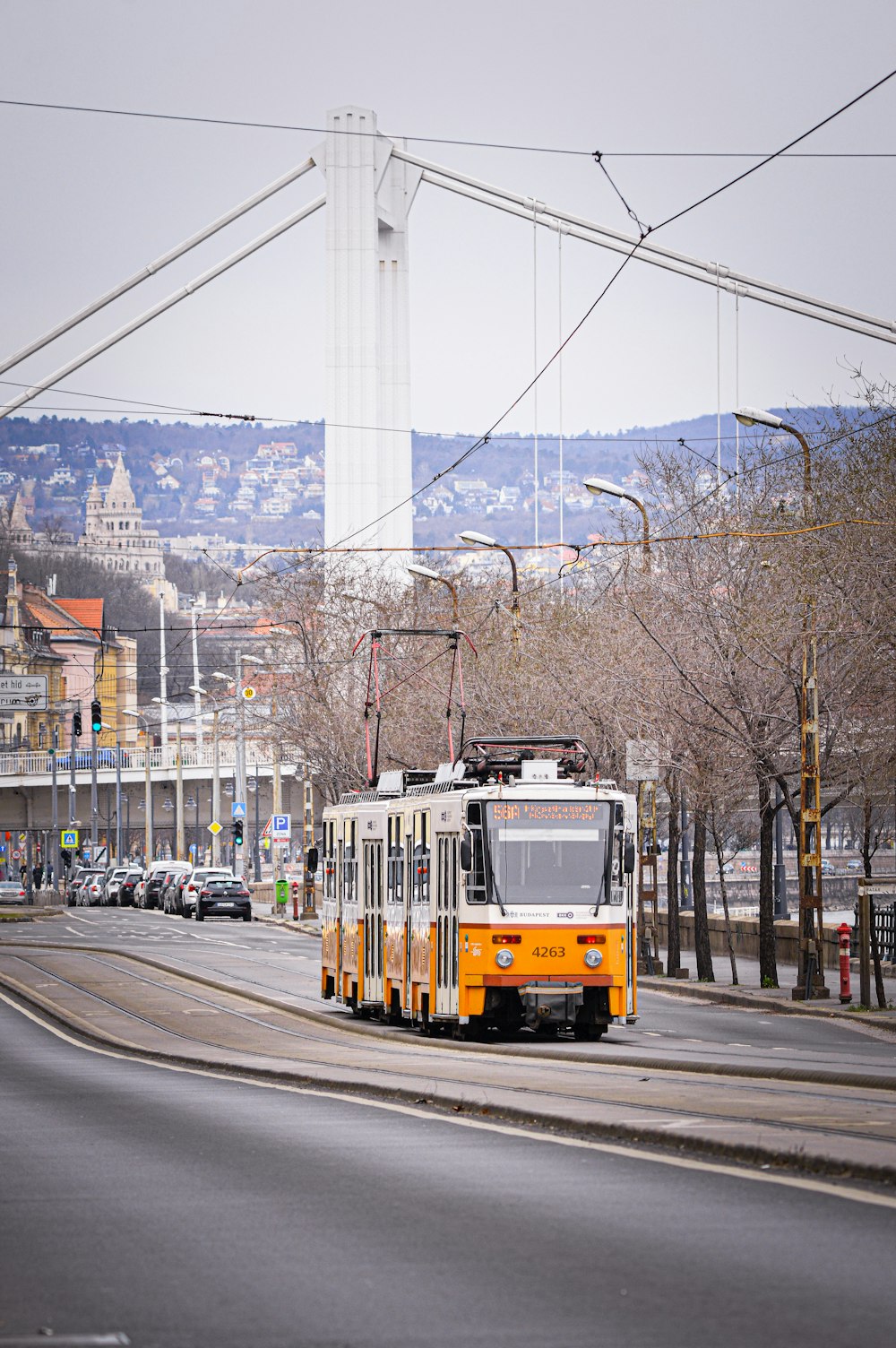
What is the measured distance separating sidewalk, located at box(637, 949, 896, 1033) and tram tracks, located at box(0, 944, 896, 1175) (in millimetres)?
6418

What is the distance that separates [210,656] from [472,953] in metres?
138

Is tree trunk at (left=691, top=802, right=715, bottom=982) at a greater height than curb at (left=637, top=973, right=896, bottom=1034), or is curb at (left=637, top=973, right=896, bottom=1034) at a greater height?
tree trunk at (left=691, top=802, right=715, bottom=982)

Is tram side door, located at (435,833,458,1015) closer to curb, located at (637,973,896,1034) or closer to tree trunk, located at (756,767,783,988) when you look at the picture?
curb, located at (637,973,896,1034)

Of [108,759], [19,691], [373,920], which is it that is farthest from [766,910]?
[108,759]

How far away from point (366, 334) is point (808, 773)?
170 feet

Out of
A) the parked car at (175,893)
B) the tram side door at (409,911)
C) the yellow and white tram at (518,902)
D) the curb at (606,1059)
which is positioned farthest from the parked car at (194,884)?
the yellow and white tram at (518,902)

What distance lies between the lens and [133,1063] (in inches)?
890

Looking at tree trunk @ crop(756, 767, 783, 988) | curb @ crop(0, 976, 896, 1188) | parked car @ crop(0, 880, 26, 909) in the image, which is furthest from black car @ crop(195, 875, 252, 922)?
curb @ crop(0, 976, 896, 1188)

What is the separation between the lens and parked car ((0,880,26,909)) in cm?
8975

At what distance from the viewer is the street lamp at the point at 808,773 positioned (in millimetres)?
29844

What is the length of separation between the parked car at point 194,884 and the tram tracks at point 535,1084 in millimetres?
42713

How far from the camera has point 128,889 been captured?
93.7 metres

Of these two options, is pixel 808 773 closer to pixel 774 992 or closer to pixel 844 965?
pixel 844 965

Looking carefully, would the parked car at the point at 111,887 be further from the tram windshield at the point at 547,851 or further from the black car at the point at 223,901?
the tram windshield at the point at 547,851
